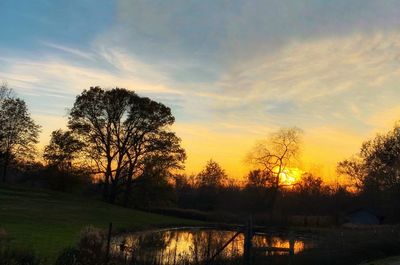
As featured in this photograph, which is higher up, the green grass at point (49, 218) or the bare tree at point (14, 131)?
the bare tree at point (14, 131)

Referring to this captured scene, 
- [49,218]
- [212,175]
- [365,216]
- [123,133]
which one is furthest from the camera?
[212,175]

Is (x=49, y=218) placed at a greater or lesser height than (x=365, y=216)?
lesser

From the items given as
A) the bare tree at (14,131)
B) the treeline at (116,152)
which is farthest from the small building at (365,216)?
the bare tree at (14,131)

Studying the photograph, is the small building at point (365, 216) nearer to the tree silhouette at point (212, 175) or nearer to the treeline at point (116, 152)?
the treeline at point (116, 152)

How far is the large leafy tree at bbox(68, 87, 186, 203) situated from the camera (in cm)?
5500

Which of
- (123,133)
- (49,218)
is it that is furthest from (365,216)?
(49,218)

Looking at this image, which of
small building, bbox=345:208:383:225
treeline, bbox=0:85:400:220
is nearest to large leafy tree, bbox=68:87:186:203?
treeline, bbox=0:85:400:220

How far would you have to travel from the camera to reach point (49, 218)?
109 feet

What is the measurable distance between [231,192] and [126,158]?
25.6 m

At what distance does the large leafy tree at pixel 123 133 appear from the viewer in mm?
55000

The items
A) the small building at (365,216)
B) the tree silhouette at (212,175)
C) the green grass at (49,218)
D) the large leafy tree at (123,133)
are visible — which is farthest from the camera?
the tree silhouette at (212,175)

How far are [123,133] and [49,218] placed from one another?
23732 millimetres

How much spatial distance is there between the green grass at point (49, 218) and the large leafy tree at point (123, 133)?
6606 millimetres

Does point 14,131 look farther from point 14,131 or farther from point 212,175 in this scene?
point 212,175
